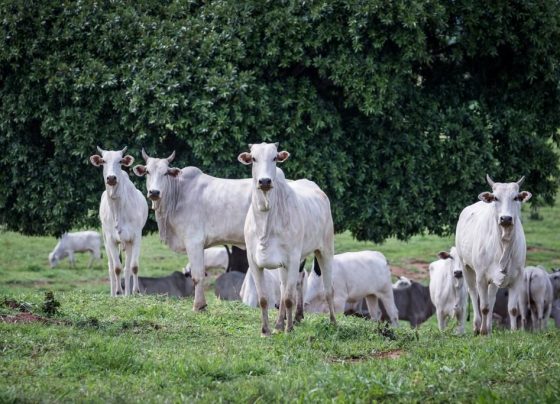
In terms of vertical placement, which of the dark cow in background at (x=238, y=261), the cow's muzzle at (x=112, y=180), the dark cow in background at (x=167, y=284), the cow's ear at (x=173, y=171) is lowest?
the dark cow in background at (x=167, y=284)

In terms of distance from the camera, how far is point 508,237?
1268 centimetres

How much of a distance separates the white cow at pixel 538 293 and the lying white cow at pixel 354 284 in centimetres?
251

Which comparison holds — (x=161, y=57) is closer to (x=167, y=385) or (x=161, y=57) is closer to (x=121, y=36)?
(x=121, y=36)

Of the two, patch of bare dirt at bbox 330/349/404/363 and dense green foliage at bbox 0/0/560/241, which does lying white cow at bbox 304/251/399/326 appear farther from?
patch of bare dirt at bbox 330/349/404/363

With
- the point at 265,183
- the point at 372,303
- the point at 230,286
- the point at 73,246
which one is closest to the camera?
the point at 265,183

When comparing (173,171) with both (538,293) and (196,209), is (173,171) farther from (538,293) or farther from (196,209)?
(538,293)

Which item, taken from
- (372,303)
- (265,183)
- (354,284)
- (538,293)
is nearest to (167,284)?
(372,303)

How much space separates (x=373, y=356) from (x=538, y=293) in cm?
931

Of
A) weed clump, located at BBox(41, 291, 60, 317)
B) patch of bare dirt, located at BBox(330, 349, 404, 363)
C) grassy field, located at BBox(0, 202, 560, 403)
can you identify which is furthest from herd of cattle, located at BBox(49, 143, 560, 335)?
weed clump, located at BBox(41, 291, 60, 317)

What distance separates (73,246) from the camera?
28406 mm

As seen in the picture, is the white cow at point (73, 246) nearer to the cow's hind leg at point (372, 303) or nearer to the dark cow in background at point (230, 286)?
the dark cow in background at point (230, 286)

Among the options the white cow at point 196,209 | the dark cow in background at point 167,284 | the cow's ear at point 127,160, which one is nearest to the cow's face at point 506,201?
the white cow at point 196,209

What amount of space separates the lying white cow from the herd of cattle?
0.08 ft

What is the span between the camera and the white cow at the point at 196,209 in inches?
579
